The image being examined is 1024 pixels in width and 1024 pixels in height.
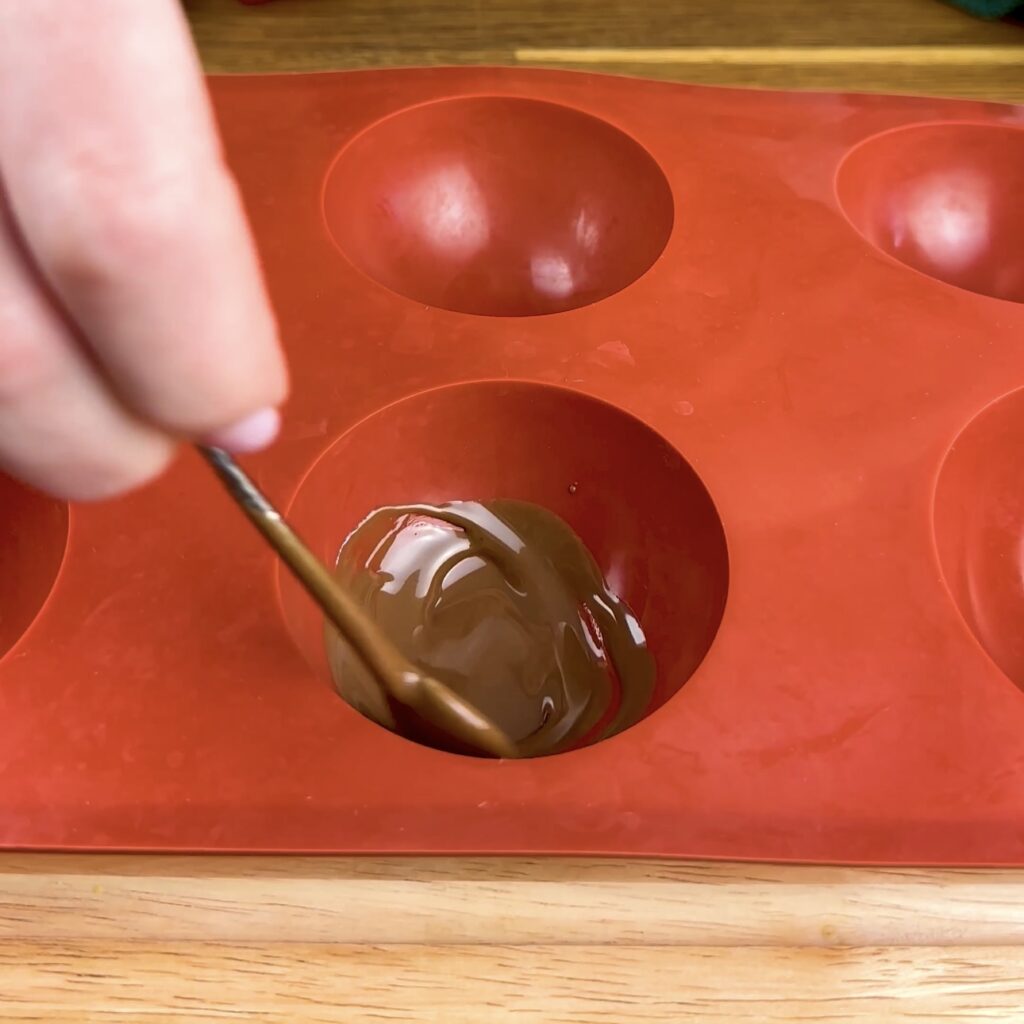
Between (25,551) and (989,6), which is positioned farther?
(989,6)

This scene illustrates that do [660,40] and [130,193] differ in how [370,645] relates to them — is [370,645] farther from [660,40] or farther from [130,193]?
[660,40]

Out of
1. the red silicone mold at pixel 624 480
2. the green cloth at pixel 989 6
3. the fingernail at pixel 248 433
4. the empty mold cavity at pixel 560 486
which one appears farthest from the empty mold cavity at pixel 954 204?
the fingernail at pixel 248 433

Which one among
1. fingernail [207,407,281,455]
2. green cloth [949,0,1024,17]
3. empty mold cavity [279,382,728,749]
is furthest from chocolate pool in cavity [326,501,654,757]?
green cloth [949,0,1024,17]

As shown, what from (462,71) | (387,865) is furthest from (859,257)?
(387,865)

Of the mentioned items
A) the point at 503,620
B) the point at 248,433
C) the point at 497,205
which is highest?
the point at 248,433

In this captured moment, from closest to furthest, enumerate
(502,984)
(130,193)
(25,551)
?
1. (130,193)
2. (502,984)
3. (25,551)

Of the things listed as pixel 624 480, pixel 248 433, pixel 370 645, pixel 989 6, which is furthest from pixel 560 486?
pixel 989 6
